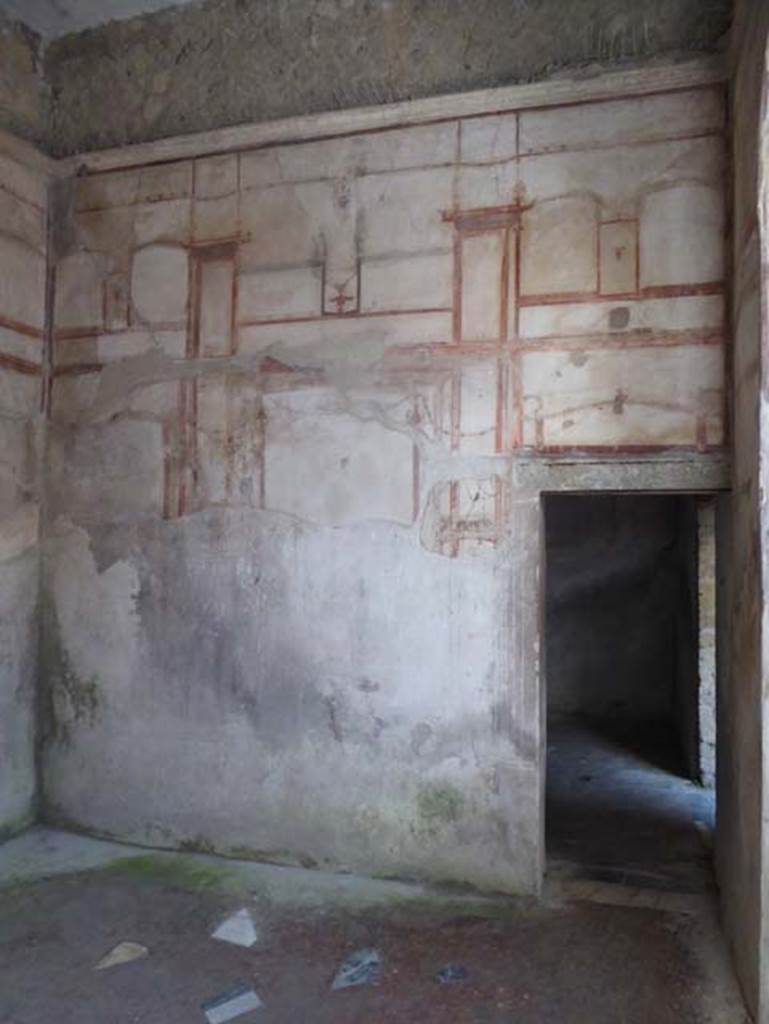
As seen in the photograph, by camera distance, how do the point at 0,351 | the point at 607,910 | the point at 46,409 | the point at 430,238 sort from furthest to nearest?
the point at 46,409, the point at 0,351, the point at 430,238, the point at 607,910

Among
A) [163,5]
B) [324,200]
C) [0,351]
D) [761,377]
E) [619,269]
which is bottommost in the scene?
[761,377]

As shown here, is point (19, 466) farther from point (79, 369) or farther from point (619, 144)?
point (619, 144)

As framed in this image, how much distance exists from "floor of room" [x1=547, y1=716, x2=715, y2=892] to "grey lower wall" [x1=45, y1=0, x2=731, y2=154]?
137 inches

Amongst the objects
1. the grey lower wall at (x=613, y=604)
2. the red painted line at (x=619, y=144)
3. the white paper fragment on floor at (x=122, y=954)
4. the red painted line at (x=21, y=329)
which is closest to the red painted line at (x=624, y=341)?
the red painted line at (x=619, y=144)

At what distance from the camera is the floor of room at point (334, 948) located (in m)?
2.79

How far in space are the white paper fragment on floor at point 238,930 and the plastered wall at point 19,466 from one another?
1410mm

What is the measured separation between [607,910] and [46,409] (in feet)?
11.5

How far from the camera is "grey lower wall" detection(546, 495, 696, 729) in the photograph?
7555mm

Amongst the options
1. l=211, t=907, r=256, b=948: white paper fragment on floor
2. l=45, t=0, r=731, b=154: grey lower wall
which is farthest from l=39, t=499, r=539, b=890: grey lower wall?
l=45, t=0, r=731, b=154: grey lower wall

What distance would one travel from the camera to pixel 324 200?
388 cm

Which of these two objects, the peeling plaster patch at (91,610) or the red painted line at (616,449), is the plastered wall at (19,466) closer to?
the peeling plaster patch at (91,610)

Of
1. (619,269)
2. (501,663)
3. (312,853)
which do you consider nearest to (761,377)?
(619,269)

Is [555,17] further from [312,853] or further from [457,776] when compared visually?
[312,853]

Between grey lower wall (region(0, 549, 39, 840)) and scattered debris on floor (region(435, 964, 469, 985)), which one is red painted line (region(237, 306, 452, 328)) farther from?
scattered debris on floor (region(435, 964, 469, 985))
